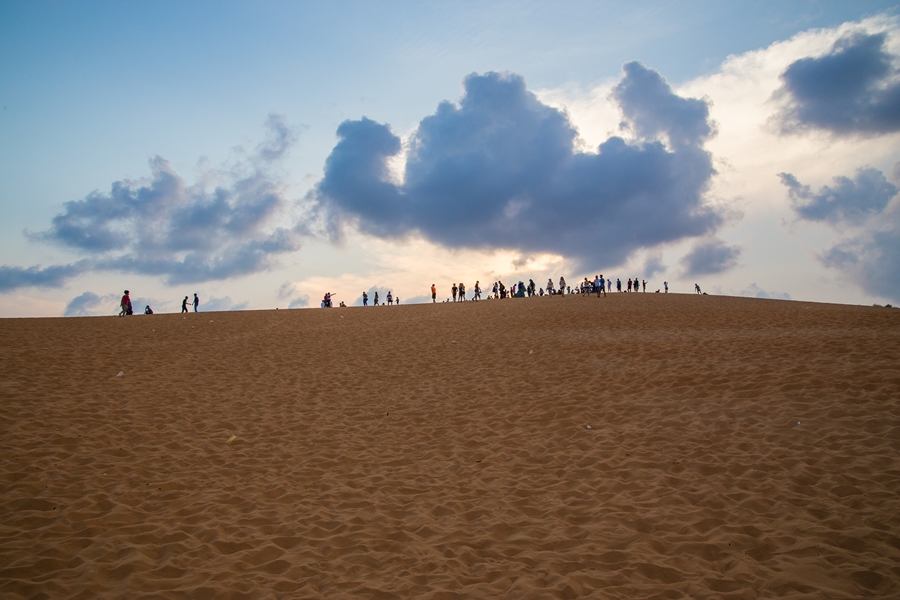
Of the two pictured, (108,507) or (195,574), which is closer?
(195,574)

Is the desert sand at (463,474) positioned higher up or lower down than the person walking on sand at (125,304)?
lower down

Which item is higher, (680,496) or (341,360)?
(341,360)

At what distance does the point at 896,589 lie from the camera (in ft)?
16.0

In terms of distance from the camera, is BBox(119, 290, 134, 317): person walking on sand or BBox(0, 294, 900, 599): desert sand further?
BBox(119, 290, 134, 317): person walking on sand

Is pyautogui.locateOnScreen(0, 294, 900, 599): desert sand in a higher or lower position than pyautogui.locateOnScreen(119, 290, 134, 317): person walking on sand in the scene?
lower

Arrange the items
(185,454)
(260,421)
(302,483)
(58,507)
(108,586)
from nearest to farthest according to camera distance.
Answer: (108,586)
(58,507)
(302,483)
(185,454)
(260,421)

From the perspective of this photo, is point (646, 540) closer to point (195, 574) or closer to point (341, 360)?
point (195, 574)

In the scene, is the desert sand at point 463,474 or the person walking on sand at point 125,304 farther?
the person walking on sand at point 125,304

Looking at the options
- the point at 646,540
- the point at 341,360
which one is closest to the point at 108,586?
the point at 646,540

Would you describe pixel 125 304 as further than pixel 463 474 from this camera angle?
Yes

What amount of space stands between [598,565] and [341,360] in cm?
1511

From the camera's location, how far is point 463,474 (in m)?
8.88

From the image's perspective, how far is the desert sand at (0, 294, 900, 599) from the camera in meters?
5.58

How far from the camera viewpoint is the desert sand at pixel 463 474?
18.3 feet
